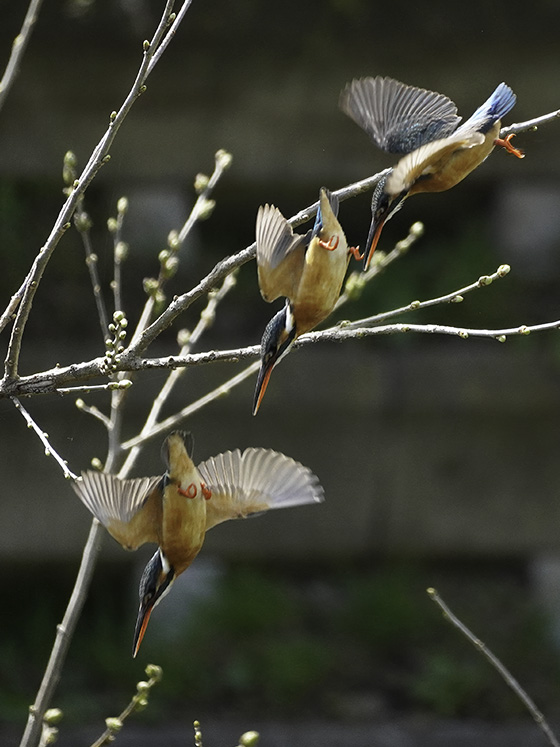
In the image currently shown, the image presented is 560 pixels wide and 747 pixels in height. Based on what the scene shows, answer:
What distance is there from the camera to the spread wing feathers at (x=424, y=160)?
3.84 feet

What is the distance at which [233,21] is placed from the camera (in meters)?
3.76

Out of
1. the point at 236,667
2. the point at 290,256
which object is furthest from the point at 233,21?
the point at 290,256

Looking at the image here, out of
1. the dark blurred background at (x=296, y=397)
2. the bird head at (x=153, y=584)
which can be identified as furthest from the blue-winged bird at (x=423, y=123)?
the dark blurred background at (x=296, y=397)

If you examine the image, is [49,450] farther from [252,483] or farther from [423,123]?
[423,123]

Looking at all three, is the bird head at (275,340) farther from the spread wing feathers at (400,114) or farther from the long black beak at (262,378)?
the spread wing feathers at (400,114)

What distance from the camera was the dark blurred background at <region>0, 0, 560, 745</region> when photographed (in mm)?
3701

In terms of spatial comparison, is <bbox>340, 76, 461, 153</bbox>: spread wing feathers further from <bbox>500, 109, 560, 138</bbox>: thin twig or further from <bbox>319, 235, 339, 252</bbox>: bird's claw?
<bbox>319, 235, 339, 252</bbox>: bird's claw

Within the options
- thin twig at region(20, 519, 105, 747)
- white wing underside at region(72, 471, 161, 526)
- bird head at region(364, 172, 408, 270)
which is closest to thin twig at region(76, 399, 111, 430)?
thin twig at region(20, 519, 105, 747)

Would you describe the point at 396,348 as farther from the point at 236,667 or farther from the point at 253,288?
the point at 236,667

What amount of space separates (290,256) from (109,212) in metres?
3.06

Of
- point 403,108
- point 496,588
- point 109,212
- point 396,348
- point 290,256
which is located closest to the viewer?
point 290,256

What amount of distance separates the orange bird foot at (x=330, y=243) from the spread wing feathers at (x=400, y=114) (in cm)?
30

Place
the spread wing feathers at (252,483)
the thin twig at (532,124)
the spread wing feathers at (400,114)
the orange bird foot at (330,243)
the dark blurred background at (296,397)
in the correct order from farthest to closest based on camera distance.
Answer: the dark blurred background at (296,397)
the spread wing feathers at (400,114)
the thin twig at (532,124)
the orange bird foot at (330,243)
the spread wing feathers at (252,483)

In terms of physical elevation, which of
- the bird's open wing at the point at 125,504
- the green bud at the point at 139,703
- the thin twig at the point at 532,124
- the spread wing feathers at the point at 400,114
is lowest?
the green bud at the point at 139,703
